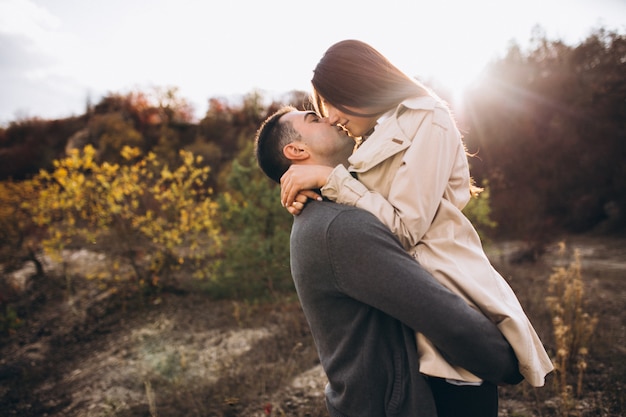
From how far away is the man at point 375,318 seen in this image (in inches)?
41.8

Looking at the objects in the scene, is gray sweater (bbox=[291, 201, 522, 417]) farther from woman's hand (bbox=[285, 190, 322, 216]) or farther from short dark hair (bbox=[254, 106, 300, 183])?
short dark hair (bbox=[254, 106, 300, 183])

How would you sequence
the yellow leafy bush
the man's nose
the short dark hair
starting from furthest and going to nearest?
1. the yellow leafy bush
2. the short dark hair
3. the man's nose

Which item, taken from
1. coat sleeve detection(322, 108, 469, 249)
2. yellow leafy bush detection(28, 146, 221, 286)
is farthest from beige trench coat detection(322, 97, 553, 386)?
yellow leafy bush detection(28, 146, 221, 286)

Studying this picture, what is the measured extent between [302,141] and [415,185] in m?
0.55

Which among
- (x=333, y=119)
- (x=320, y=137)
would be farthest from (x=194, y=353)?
(x=333, y=119)

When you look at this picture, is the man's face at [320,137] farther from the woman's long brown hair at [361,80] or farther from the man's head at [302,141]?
the woman's long brown hair at [361,80]

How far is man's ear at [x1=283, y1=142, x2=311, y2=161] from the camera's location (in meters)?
1.55

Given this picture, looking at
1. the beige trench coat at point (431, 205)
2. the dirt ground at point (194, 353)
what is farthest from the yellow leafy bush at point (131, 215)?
the beige trench coat at point (431, 205)

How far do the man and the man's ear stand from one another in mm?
277

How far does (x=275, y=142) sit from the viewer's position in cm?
161

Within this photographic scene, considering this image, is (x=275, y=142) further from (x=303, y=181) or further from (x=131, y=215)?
(x=131, y=215)

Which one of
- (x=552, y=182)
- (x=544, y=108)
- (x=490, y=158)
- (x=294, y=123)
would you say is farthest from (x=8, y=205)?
(x=544, y=108)

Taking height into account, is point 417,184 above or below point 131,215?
above

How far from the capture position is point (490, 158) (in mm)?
11172
